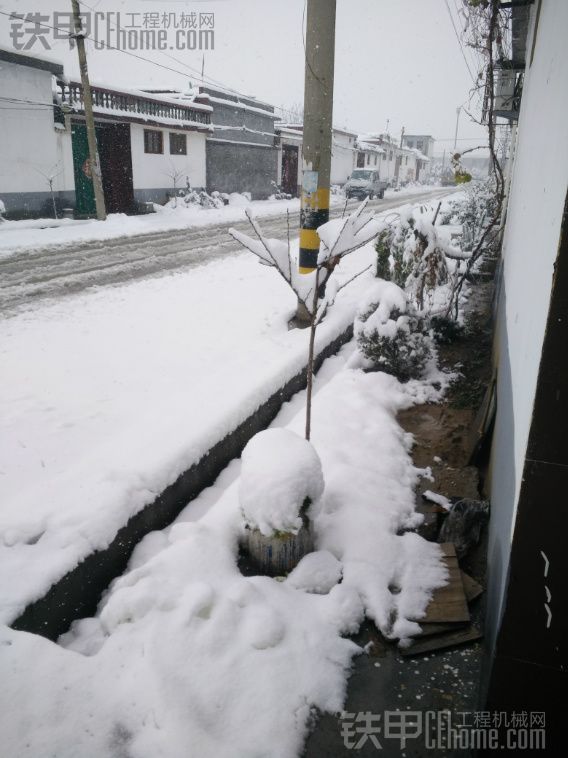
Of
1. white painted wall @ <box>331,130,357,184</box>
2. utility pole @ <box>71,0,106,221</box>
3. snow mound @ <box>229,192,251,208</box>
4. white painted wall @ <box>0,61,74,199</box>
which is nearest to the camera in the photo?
utility pole @ <box>71,0,106,221</box>

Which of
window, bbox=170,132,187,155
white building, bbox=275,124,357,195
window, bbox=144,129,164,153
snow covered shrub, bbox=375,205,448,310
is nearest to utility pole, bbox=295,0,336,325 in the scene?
snow covered shrub, bbox=375,205,448,310

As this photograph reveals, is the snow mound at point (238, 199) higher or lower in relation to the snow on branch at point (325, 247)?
higher

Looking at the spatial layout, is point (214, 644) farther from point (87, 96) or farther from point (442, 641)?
point (87, 96)

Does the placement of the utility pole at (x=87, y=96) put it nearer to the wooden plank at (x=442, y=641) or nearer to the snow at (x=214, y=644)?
the snow at (x=214, y=644)

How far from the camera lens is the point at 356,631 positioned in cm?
245

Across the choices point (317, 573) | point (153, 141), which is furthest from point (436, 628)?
point (153, 141)

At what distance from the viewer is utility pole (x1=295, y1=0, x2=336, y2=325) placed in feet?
17.1

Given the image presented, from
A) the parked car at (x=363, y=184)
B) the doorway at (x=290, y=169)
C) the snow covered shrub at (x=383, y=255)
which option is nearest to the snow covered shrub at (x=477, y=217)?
the snow covered shrub at (x=383, y=255)

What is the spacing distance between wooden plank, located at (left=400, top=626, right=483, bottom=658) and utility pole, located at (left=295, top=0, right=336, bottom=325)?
447 cm

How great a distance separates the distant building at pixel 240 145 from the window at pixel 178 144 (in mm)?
2158

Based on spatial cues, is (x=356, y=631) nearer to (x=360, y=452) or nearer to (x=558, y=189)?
(x=360, y=452)

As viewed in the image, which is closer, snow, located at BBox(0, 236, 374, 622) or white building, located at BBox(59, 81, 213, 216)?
snow, located at BBox(0, 236, 374, 622)

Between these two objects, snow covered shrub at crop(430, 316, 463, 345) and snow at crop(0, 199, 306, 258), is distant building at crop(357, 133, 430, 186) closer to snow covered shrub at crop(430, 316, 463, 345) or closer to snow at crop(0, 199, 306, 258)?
snow at crop(0, 199, 306, 258)

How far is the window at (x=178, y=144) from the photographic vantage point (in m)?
22.4
